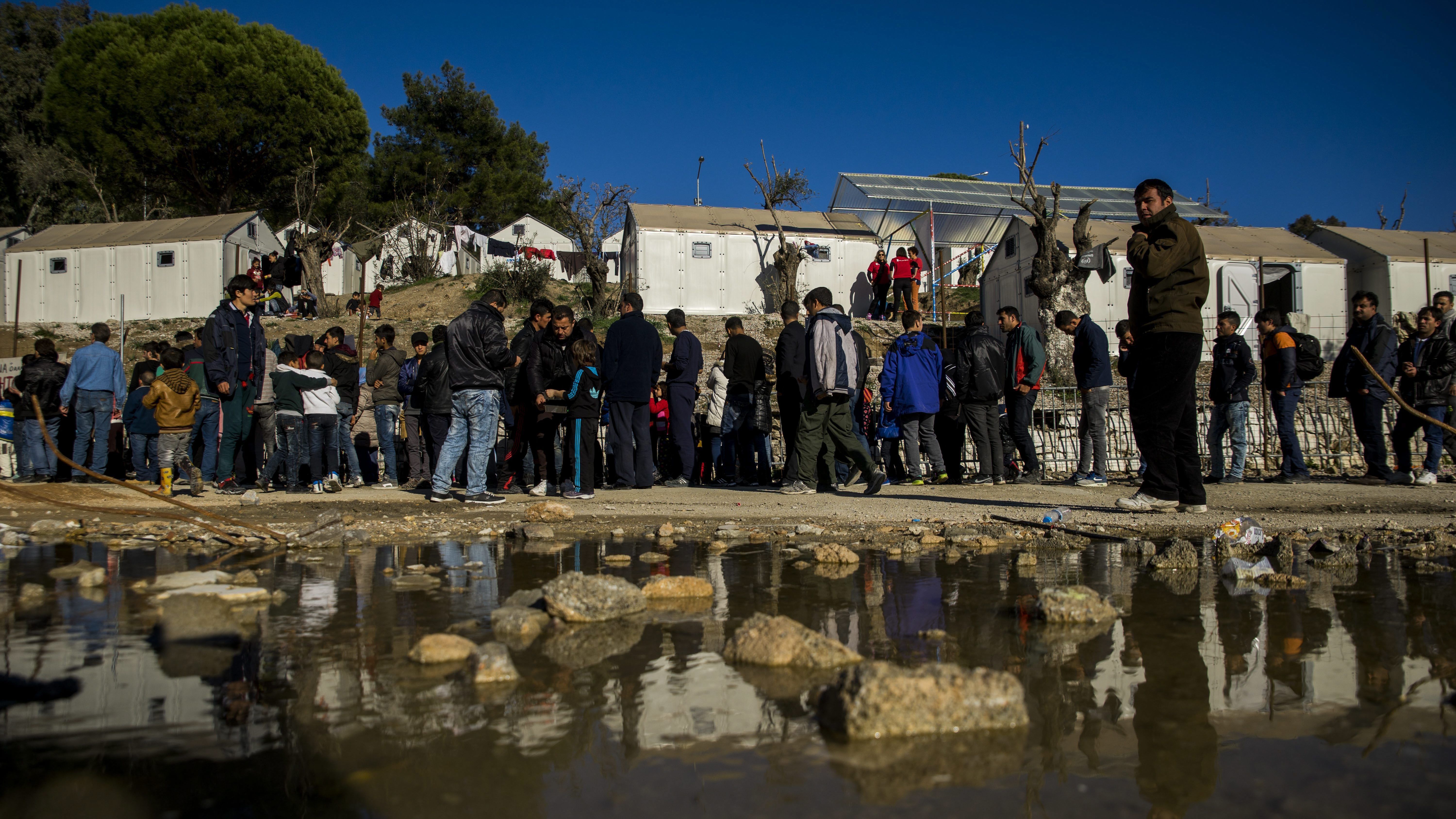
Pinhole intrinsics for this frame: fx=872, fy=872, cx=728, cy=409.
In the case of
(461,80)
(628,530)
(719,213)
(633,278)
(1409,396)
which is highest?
(461,80)

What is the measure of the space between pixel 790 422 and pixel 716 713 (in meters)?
6.58

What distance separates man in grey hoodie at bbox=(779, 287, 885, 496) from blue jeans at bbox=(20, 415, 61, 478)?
8.33m

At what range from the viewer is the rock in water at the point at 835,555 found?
427cm

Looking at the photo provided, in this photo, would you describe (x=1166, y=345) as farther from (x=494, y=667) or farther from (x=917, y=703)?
(x=494, y=667)

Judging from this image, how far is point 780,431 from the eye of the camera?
501 inches

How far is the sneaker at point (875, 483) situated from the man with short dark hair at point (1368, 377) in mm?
4289

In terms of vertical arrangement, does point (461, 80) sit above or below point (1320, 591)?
above

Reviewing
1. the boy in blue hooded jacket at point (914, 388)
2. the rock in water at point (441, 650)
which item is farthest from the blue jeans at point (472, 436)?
the rock in water at point (441, 650)

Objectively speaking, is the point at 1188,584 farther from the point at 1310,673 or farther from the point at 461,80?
the point at 461,80

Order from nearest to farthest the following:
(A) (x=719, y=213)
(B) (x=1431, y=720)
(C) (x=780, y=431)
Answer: (B) (x=1431, y=720), (C) (x=780, y=431), (A) (x=719, y=213)

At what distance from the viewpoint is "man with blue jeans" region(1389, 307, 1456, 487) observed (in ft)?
25.1

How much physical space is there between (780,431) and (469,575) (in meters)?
8.94

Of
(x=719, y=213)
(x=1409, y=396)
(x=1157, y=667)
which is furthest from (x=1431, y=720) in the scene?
(x=719, y=213)

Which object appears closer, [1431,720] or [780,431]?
[1431,720]
